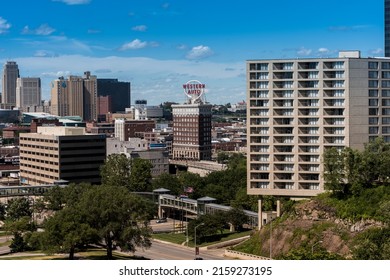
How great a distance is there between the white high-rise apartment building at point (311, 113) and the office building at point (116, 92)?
130094 mm

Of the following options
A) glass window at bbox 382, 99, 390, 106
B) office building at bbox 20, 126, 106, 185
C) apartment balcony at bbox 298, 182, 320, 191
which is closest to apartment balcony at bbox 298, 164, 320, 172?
apartment balcony at bbox 298, 182, 320, 191

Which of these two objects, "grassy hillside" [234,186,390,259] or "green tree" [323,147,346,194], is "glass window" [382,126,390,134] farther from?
"grassy hillside" [234,186,390,259]

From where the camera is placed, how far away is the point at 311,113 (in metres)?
39.7

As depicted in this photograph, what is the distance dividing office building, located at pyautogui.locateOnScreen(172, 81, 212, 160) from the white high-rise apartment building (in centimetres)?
4936

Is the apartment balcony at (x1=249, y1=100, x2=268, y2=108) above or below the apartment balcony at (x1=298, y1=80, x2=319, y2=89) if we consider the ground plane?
below

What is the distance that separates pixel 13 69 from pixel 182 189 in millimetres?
133775

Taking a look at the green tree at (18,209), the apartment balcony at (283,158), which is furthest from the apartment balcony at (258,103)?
the green tree at (18,209)

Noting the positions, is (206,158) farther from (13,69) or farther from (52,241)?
(13,69)

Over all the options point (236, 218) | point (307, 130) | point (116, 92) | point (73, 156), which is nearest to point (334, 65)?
point (307, 130)

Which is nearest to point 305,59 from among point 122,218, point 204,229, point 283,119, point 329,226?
point 283,119

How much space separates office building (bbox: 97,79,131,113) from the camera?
169100mm

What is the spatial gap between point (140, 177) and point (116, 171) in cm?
205

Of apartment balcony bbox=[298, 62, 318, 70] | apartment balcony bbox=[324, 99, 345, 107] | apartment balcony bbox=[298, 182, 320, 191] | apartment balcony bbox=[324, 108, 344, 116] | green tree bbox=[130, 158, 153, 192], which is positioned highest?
apartment balcony bbox=[298, 62, 318, 70]

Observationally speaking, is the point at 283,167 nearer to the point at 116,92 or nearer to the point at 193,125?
the point at 193,125
